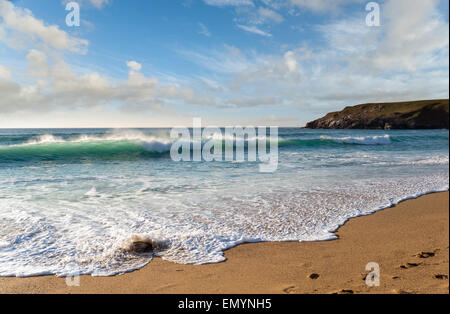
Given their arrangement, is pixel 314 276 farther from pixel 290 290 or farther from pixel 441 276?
pixel 441 276

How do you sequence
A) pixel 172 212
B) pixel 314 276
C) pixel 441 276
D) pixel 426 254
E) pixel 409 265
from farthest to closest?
pixel 172 212
pixel 426 254
pixel 409 265
pixel 314 276
pixel 441 276

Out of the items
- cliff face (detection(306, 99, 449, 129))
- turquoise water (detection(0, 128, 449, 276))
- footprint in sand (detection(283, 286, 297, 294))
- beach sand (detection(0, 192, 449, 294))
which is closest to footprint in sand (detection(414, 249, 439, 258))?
beach sand (detection(0, 192, 449, 294))

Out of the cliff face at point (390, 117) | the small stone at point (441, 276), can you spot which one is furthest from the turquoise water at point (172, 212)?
the cliff face at point (390, 117)

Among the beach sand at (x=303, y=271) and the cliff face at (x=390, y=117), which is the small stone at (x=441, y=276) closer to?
the beach sand at (x=303, y=271)

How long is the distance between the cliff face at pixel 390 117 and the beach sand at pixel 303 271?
83856 millimetres

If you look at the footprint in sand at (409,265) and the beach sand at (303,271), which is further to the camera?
the footprint in sand at (409,265)

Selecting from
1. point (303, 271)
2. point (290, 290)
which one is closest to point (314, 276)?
point (303, 271)

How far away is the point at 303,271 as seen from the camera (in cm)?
285

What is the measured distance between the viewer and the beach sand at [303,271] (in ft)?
8.18

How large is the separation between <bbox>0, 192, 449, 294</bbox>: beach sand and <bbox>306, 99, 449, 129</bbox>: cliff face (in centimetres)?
8386

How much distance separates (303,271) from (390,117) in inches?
3756

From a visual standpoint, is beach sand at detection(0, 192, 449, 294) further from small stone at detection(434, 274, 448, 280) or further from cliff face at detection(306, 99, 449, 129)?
cliff face at detection(306, 99, 449, 129)

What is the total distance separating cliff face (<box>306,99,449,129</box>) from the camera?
75.6m
